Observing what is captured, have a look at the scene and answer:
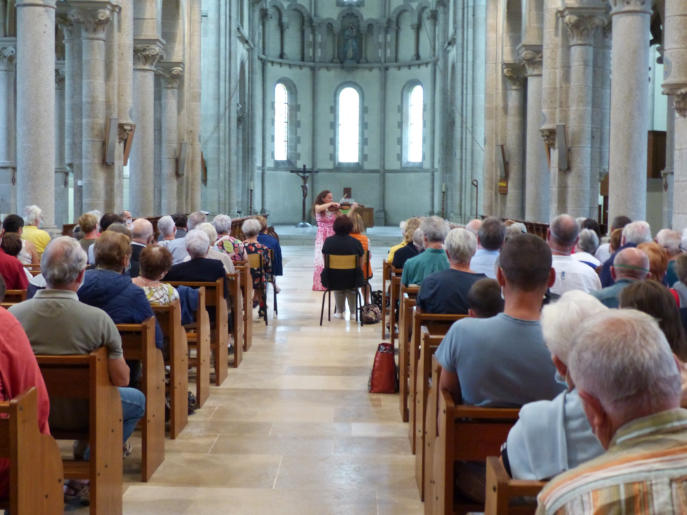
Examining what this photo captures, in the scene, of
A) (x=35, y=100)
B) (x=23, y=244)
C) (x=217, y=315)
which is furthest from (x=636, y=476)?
(x=35, y=100)

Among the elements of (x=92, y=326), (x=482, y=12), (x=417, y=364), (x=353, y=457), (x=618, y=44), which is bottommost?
(x=353, y=457)

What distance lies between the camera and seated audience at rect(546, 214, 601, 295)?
6391 mm

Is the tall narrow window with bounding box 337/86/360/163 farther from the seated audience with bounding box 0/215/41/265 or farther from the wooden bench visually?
the wooden bench

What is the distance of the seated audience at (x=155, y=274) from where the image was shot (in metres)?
6.21

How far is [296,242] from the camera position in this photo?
2811cm

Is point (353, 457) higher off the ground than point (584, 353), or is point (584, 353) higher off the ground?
point (584, 353)

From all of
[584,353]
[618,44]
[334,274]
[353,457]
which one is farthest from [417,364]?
[618,44]

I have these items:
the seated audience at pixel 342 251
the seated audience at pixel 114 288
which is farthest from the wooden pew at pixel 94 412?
the seated audience at pixel 342 251

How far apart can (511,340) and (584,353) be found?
71.0 inches

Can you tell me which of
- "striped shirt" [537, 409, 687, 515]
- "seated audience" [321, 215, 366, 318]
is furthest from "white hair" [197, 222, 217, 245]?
"striped shirt" [537, 409, 687, 515]

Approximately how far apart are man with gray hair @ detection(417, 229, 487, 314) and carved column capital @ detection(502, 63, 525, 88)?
48.5 feet

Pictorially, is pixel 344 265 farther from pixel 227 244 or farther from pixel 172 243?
pixel 172 243

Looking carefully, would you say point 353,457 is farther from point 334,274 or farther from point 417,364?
point 334,274

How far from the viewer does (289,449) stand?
618 cm
